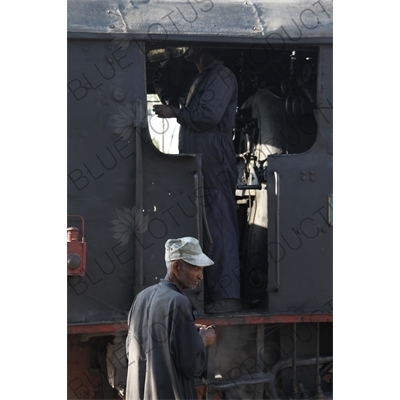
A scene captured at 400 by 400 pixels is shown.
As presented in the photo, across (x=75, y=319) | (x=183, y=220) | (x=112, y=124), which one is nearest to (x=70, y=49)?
(x=112, y=124)

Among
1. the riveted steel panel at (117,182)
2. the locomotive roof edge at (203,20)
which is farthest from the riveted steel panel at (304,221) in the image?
the riveted steel panel at (117,182)

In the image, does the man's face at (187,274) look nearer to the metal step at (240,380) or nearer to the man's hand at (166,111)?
the metal step at (240,380)

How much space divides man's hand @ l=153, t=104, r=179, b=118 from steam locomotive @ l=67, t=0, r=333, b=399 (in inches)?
3.6

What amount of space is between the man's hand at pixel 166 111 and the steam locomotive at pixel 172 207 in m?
0.09

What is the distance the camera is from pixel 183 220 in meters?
6.07

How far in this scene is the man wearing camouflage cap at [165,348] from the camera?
4.04 meters

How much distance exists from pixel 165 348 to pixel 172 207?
2.11 meters

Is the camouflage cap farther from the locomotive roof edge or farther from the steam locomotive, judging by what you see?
→ the locomotive roof edge

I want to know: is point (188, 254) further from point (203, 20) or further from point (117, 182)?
point (203, 20)

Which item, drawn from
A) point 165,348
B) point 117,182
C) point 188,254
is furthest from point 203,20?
point 165,348

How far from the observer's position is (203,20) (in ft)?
20.1

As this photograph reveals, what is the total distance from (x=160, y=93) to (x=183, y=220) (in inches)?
63.7

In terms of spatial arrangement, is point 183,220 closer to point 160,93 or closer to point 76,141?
point 76,141

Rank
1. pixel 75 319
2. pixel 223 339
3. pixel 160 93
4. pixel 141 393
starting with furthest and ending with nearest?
1. pixel 160 93
2. pixel 223 339
3. pixel 75 319
4. pixel 141 393
